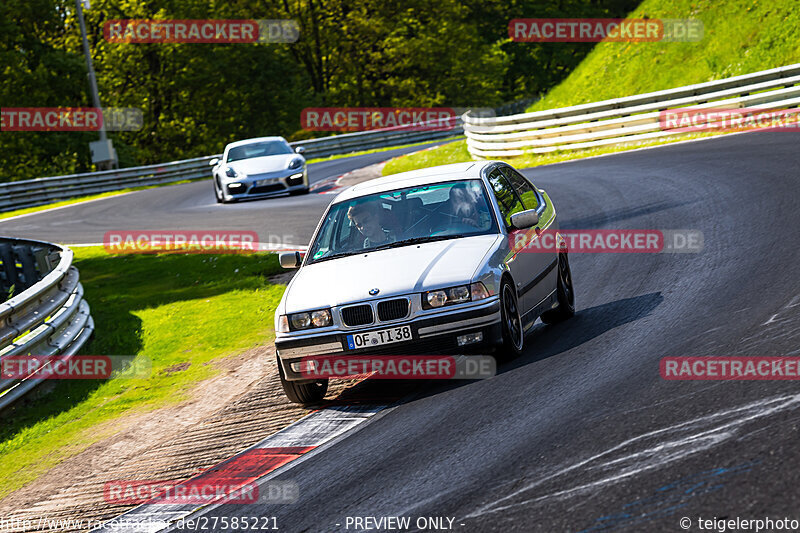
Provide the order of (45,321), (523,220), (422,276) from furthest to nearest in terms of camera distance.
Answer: (45,321)
(523,220)
(422,276)

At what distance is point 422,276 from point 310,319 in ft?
2.95

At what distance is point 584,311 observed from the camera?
9.16 meters

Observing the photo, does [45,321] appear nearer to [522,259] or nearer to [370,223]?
[370,223]

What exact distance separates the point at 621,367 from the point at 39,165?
44487 millimetres

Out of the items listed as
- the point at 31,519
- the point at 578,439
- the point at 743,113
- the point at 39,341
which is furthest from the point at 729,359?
the point at 743,113

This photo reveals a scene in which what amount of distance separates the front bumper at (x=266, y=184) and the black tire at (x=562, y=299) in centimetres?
1531

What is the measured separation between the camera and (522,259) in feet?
26.8

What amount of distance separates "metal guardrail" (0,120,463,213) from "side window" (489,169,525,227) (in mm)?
27489

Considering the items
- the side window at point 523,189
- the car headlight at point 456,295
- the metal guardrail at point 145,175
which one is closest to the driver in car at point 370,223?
the car headlight at point 456,295

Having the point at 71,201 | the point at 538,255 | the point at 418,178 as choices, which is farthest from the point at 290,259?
the point at 71,201

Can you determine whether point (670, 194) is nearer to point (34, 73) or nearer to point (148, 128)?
point (34, 73)

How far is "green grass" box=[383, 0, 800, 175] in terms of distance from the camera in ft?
82.5

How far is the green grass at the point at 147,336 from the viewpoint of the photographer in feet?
28.5

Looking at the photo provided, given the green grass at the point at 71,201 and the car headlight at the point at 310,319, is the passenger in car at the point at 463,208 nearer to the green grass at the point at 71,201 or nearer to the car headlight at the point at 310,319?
the car headlight at the point at 310,319
